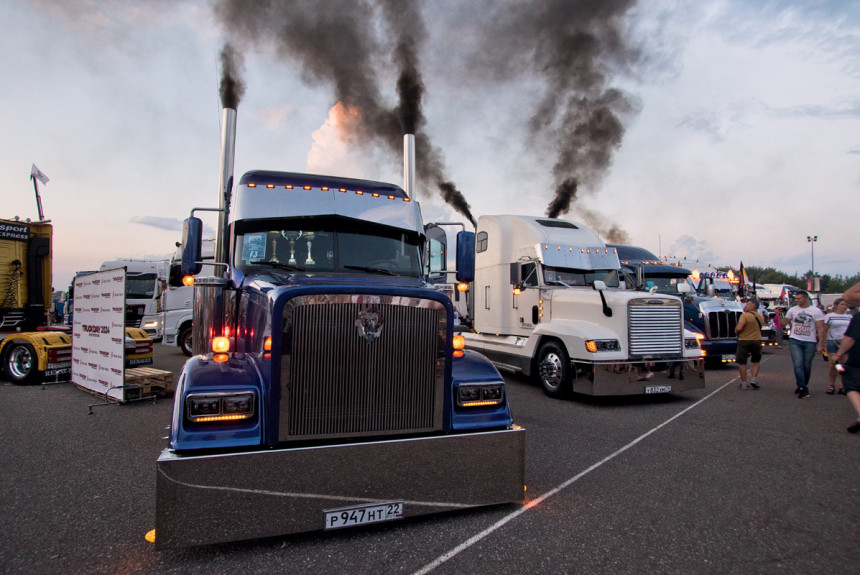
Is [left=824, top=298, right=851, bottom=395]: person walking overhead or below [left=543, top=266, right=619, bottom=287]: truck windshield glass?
below

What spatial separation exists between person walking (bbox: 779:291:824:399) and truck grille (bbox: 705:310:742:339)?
4.27 meters

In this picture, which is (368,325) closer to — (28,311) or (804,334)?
Answer: (804,334)

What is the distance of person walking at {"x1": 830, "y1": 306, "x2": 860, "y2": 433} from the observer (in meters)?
6.15

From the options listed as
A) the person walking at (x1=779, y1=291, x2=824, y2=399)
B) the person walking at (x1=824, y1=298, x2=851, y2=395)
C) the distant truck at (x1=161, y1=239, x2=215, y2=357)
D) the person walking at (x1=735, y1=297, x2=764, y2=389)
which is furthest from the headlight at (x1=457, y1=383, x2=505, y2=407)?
the distant truck at (x1=161, y1=239, x2=215, y2=357)

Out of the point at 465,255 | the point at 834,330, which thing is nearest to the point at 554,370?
the point at 465,255

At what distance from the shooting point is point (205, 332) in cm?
562

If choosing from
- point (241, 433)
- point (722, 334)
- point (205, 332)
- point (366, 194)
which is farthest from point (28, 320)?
point (722, 334)

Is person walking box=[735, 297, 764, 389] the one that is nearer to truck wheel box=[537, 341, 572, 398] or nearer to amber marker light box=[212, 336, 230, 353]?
truck wheel box=[537, 341, 572, 398]

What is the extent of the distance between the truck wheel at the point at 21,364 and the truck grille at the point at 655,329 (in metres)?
10.8

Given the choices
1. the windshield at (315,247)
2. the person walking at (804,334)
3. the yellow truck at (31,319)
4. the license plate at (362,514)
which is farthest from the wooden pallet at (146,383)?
the person walking at (804,334)

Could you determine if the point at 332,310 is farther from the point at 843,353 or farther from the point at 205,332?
the point at 843,353

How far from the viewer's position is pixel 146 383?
842cm

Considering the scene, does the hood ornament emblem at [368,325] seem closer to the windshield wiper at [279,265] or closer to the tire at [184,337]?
the windshield wiper at [279,265]

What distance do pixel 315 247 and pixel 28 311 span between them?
31.9 ft
